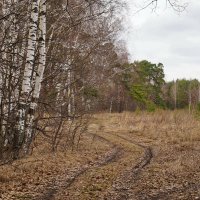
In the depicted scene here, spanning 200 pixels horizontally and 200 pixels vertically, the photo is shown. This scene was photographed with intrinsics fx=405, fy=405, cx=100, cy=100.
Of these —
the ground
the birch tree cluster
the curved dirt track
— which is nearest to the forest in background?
the birch tree cluster

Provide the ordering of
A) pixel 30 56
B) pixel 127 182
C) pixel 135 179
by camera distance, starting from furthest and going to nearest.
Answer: pixel 30 56, pixel 135 179, pixel 127 182

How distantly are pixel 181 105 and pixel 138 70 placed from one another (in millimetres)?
23764

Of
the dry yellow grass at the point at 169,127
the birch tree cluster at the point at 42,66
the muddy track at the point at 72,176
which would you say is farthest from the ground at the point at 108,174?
the dry yellow grass at the point at 169,127

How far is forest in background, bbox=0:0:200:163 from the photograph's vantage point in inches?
408

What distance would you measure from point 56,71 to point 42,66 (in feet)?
15.2

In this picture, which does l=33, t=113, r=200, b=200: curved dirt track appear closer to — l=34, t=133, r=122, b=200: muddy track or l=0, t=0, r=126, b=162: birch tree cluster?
l=34, t=133, r=122, b=200: muddy track

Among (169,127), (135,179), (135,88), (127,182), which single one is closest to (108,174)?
(135,179)

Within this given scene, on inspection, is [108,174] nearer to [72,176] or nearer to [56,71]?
[72,176]

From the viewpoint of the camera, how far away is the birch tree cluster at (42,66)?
10312 mm

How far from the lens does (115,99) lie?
52.1 m

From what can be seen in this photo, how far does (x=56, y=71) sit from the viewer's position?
15.9m

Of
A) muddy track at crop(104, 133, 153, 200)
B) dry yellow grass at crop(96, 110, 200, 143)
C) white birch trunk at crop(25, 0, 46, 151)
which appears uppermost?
white birch trunk at crop(25, 0, 46, 151)

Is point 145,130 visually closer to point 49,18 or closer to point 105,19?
point 105,19

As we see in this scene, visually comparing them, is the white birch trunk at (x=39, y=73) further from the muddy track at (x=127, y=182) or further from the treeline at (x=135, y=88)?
the treeline at (x=135, y=88)
